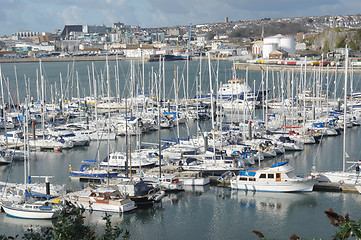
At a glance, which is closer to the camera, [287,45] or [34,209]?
[34,209]

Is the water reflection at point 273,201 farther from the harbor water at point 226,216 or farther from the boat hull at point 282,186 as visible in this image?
the boat hull at point 282,186

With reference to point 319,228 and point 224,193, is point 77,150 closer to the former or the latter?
point 224,193

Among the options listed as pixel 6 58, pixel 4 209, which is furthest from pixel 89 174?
pixel 6 58

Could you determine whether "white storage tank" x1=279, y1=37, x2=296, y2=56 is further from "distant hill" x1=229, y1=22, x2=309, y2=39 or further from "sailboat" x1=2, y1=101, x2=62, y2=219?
"sailboat" x1=2, y1=101, x2=62, y2=219

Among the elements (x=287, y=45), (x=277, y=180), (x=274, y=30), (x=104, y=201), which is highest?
(x=274, y=30)

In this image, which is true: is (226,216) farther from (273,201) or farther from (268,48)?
(268,48)

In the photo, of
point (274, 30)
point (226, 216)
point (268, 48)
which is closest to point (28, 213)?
point (226, 216)

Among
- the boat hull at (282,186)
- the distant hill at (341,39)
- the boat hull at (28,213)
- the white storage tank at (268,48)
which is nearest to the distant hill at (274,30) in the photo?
the distant hill at (341,39)

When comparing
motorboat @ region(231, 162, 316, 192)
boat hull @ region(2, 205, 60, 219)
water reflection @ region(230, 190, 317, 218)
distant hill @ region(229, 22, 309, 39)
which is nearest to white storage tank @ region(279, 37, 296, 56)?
distant hill @ region(229, 22, 309, 39)

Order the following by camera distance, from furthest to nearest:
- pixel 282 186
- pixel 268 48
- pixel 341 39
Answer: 1. pixel 268 48
2. pixel 341 39
3. pixel 282 186

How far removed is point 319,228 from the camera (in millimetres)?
11938

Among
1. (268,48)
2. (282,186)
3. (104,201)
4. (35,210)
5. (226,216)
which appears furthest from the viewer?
(268,48)

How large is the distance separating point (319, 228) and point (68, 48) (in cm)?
11511

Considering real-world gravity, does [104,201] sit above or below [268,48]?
below
